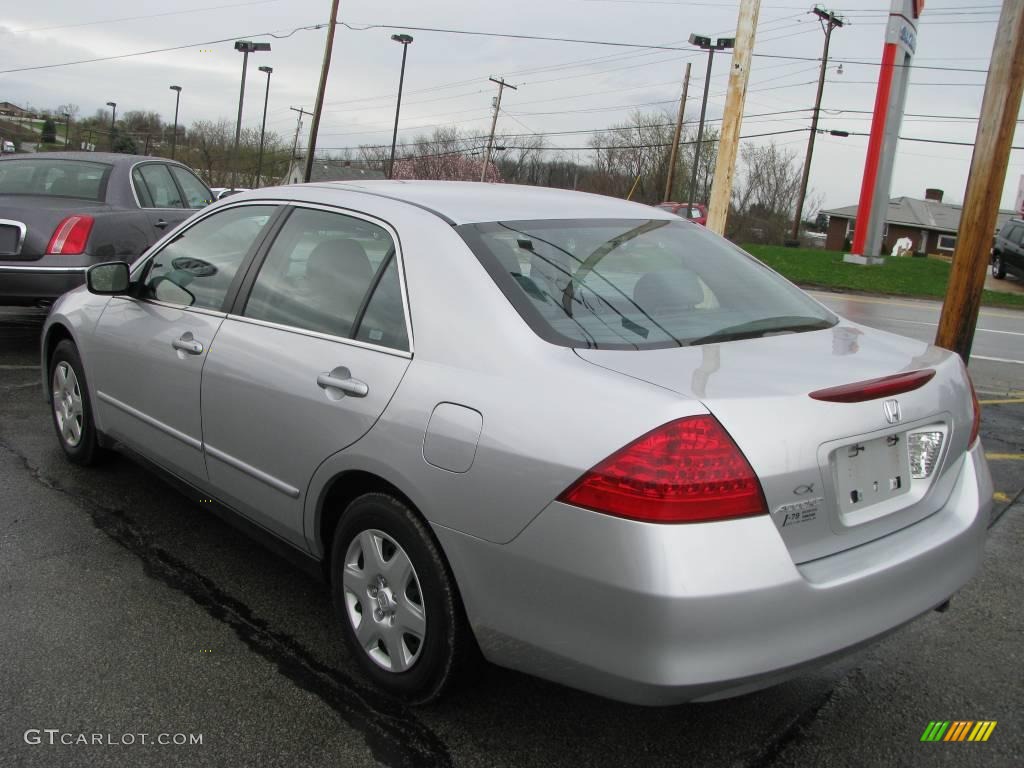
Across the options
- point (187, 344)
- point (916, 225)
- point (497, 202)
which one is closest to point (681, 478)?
point (497, 202)

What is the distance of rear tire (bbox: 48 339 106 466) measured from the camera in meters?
4.69

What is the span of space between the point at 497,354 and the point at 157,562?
211cm

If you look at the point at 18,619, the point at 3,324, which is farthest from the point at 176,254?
the point at 3,324

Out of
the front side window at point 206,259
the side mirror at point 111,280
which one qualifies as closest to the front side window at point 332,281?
the front side window at point 206,259

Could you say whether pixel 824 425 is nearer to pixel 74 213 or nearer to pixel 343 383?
pixel 343 383

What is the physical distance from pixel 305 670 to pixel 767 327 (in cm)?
189

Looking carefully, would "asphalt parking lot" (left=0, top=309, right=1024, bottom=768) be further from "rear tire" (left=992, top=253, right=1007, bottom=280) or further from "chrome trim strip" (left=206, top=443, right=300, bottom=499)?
"rear tire" (left=992, top=253, right=1007, bottom=280)

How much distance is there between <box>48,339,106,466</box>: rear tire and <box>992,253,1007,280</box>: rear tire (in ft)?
90.9

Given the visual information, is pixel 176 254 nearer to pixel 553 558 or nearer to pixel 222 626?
pixel 222 626

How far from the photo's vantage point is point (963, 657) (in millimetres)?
3246

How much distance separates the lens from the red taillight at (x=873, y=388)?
2343 mm

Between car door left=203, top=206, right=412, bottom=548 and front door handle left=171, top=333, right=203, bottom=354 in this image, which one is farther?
front door handle left=171, top=333, right=203, bottom=354

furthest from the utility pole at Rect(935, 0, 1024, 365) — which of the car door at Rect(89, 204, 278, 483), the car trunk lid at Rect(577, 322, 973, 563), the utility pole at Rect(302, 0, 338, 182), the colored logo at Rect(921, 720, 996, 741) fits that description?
the utility pole at Rect(302, 0, 338, 182)

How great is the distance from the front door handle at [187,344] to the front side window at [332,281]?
0.30 meters
